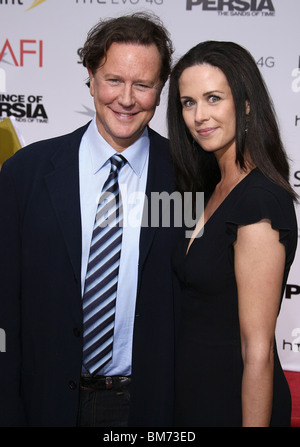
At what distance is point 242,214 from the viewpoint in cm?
152

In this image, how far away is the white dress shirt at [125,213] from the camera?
5.81 ft

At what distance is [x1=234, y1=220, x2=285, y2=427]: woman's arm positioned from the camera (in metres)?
1.48

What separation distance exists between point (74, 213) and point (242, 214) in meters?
0.56

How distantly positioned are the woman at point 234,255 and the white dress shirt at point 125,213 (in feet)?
0.56

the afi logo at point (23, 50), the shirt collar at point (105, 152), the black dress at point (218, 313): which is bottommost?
the black dress at point (218, 313)

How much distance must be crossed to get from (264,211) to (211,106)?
42 centimetres

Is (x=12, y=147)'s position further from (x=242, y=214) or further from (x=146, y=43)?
(x=242, y=214)

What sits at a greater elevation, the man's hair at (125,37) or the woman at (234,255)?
the man's hair at (125,37)

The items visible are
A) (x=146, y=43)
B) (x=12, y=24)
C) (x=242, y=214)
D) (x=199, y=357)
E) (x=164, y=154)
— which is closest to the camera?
(x=242, y=214)

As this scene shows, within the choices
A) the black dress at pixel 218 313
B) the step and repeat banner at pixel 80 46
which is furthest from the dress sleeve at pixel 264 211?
the step and repeat banner at pixel 80 46

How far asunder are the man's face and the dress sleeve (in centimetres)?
50

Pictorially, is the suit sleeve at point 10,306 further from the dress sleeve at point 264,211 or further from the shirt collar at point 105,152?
the dress sleeve at point 264,211
